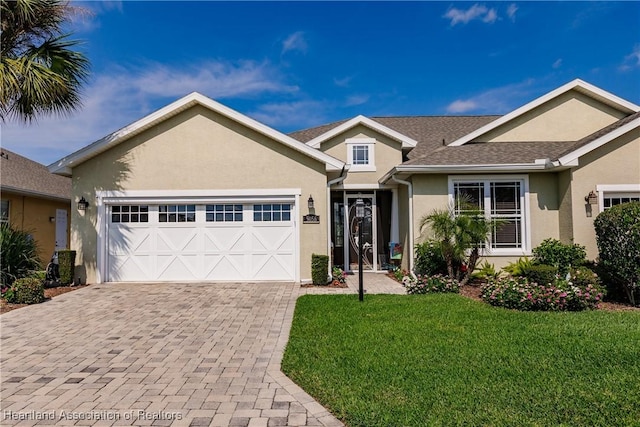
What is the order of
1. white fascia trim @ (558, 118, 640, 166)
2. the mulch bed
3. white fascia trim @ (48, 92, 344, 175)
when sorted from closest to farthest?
the mulch bed
white fascia trim @ (558, 118, 640, 166)
white fascia trim @ (48, 92, 344, 175)

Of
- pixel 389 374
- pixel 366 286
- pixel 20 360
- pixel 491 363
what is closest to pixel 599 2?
pixel 366 286

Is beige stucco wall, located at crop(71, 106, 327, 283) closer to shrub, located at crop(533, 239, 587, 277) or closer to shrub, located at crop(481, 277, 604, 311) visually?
shrub, located at crop(481, 277, 604, 311)

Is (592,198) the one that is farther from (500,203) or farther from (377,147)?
(377,147)

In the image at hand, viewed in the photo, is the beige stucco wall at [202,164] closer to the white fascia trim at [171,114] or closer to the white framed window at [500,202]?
the white fascia trim at [171,114]

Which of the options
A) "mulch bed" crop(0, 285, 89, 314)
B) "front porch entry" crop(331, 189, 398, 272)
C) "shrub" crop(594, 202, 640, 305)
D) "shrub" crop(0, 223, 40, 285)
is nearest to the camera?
"shrub" crop(594, 202, 640, 305)

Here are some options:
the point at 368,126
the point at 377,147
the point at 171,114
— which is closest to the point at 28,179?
the point at 171,114

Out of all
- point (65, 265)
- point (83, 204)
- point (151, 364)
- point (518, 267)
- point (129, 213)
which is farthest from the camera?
point (129, 213)

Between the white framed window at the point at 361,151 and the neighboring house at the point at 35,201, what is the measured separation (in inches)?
449

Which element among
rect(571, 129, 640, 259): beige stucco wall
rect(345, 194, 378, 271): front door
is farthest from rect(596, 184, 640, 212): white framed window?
rect(345, 194, 378, 271): front door

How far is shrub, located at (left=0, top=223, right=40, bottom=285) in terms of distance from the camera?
982 cm

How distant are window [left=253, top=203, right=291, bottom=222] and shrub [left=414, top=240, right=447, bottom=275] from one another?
3996 millimetres

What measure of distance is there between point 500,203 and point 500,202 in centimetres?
3

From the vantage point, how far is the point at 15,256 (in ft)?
33.1

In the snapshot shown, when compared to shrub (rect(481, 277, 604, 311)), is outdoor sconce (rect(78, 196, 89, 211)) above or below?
above
